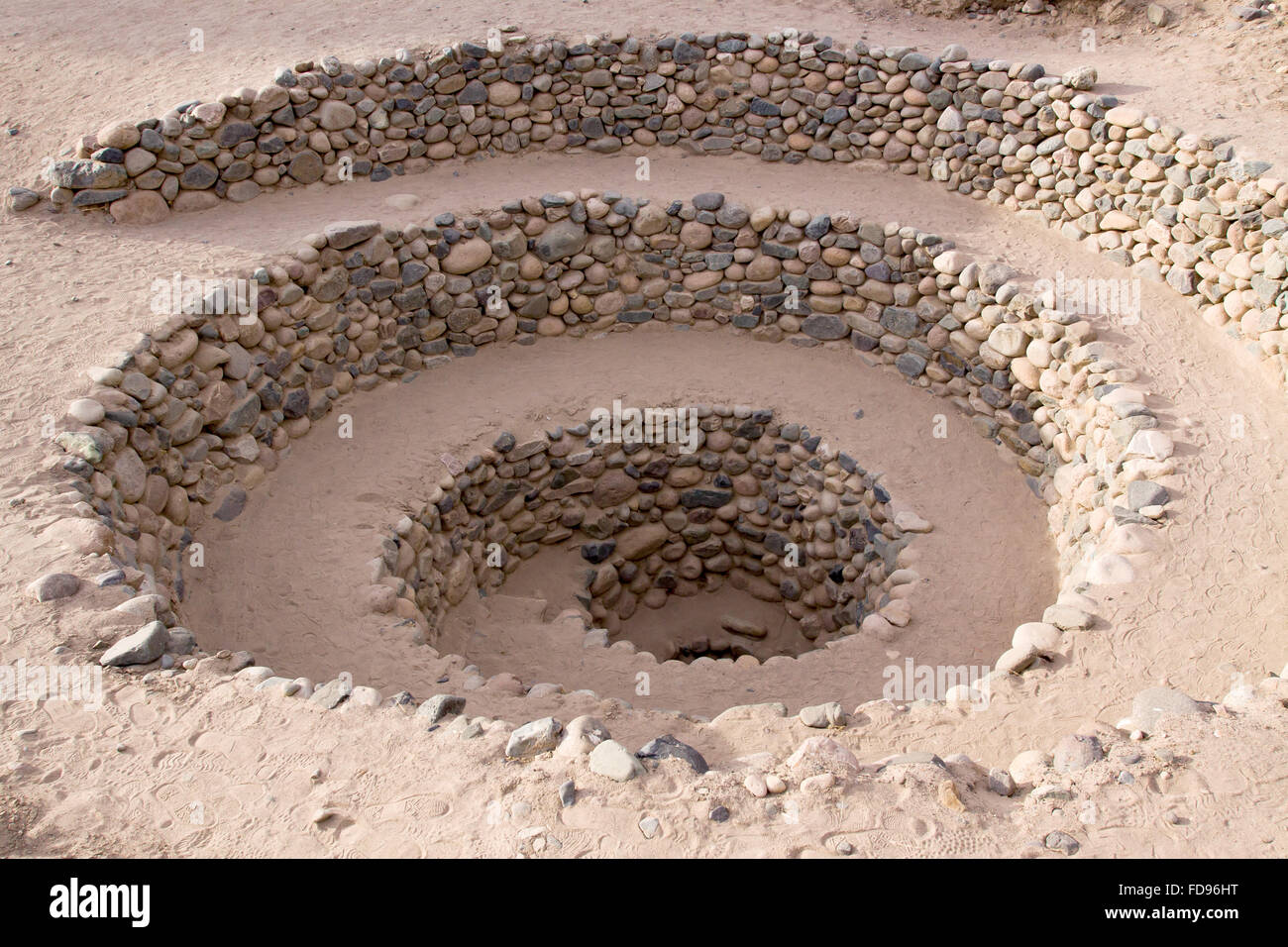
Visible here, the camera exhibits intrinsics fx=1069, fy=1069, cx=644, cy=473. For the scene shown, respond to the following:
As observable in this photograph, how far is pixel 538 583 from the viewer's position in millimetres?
8789

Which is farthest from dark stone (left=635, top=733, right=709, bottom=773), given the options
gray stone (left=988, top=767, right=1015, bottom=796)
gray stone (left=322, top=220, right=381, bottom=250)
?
gray stone (left=322, top=220, right=381, bottom=250)

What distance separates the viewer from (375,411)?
8539 mm

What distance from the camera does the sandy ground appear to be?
163 inches

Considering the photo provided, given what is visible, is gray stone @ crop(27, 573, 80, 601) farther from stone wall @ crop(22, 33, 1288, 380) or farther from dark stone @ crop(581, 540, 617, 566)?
dark stone @ crop(581, 540, 617, 566)

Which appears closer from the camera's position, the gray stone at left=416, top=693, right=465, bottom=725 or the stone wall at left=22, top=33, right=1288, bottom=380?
the gray stone at left=416, top=693, right=465, bottom=725

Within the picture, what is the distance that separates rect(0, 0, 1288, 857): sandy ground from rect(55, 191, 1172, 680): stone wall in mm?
243

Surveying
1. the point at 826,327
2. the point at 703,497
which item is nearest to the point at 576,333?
the point at 703,497

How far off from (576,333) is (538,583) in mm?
2314

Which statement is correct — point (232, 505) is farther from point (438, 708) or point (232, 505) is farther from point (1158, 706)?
point (1158, 706)

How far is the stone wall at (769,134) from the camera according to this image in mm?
8039
